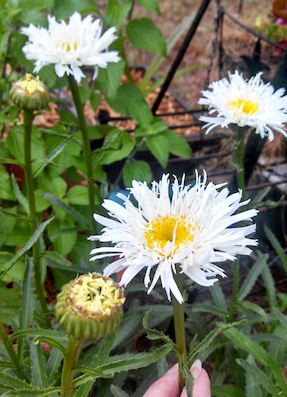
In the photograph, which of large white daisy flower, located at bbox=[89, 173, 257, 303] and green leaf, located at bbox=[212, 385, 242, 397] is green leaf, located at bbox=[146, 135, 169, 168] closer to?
green leaf, located at bbox=[212, 385, 242, 397]

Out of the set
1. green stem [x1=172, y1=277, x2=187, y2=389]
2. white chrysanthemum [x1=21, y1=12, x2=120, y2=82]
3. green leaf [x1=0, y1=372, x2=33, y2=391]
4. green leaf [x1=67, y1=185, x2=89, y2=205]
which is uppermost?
white chrysanthemum [x1=21, y1=12, x2=120, y2=82]

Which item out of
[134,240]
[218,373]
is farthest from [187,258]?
[218,373]

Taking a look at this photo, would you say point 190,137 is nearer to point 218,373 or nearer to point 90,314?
point 218,373

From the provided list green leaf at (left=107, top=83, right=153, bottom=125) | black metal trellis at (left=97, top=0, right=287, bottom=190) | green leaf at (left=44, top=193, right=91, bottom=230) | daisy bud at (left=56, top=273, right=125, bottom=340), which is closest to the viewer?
daisy bud at (left=56, top=273, right=125, bottom=340)

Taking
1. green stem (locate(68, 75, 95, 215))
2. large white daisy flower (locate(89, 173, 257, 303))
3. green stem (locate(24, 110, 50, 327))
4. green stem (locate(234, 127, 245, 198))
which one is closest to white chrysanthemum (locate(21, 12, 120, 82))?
green stem (locate(68, 75, 95, 215))

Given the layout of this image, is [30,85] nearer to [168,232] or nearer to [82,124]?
[82,124]

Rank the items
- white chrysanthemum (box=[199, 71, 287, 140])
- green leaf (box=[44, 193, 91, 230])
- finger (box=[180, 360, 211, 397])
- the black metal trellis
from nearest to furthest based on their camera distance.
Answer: finger (box=[180, 360, 211, 397]) → white chrysanthemum (box=[199, 71, 287, 140]) → green leaf (box=[44, 193, 91, 230]) → the black metal trellis

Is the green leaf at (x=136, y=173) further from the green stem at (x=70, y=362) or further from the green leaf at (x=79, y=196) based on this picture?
the green stem at (x=70, y=362)

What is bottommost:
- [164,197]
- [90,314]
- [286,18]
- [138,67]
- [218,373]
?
[218,373]
